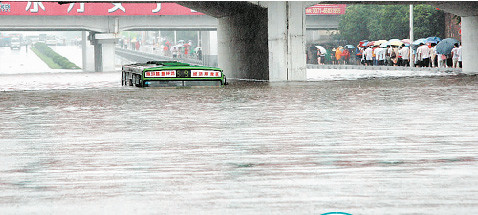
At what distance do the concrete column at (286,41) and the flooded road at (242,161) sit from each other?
53.2 ft


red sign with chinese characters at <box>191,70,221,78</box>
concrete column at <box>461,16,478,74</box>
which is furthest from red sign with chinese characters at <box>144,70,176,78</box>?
concrete column at <box>461,16,478,74</box>

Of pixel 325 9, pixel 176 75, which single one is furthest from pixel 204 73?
pixel 325 9

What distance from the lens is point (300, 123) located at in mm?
11648

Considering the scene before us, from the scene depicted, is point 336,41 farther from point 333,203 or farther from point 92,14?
point 333,203

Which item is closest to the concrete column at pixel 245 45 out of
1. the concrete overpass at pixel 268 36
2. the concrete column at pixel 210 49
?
the concrete overpass at pixel 268 36

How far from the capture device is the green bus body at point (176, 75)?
2323 centimetres

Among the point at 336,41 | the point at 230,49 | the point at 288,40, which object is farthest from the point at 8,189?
the point at 336,41

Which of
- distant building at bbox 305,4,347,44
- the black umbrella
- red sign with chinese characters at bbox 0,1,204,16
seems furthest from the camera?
distant building at bbox 305,4,347,44

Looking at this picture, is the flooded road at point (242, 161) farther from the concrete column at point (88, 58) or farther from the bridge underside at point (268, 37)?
the concrete column at point (88, 58)

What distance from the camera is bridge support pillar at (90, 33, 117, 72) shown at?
208ft

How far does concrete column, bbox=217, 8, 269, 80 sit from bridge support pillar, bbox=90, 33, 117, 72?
27.1m

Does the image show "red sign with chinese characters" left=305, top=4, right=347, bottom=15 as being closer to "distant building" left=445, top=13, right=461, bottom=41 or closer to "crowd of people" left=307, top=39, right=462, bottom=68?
"crowd of people" left=307, top=39, right=462, bottom=68

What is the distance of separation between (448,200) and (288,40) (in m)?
25.2

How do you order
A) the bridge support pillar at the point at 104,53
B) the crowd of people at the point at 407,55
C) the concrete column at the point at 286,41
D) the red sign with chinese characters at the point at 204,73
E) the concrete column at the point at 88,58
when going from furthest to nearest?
the concrete column at the point at 88,58 < the bridge support pillar at the point at 104,53 < the crowd of people at the point at 407,55 < the concrete column at the point at 286,41 < the red sign with chinese characters at the point at 204,73
